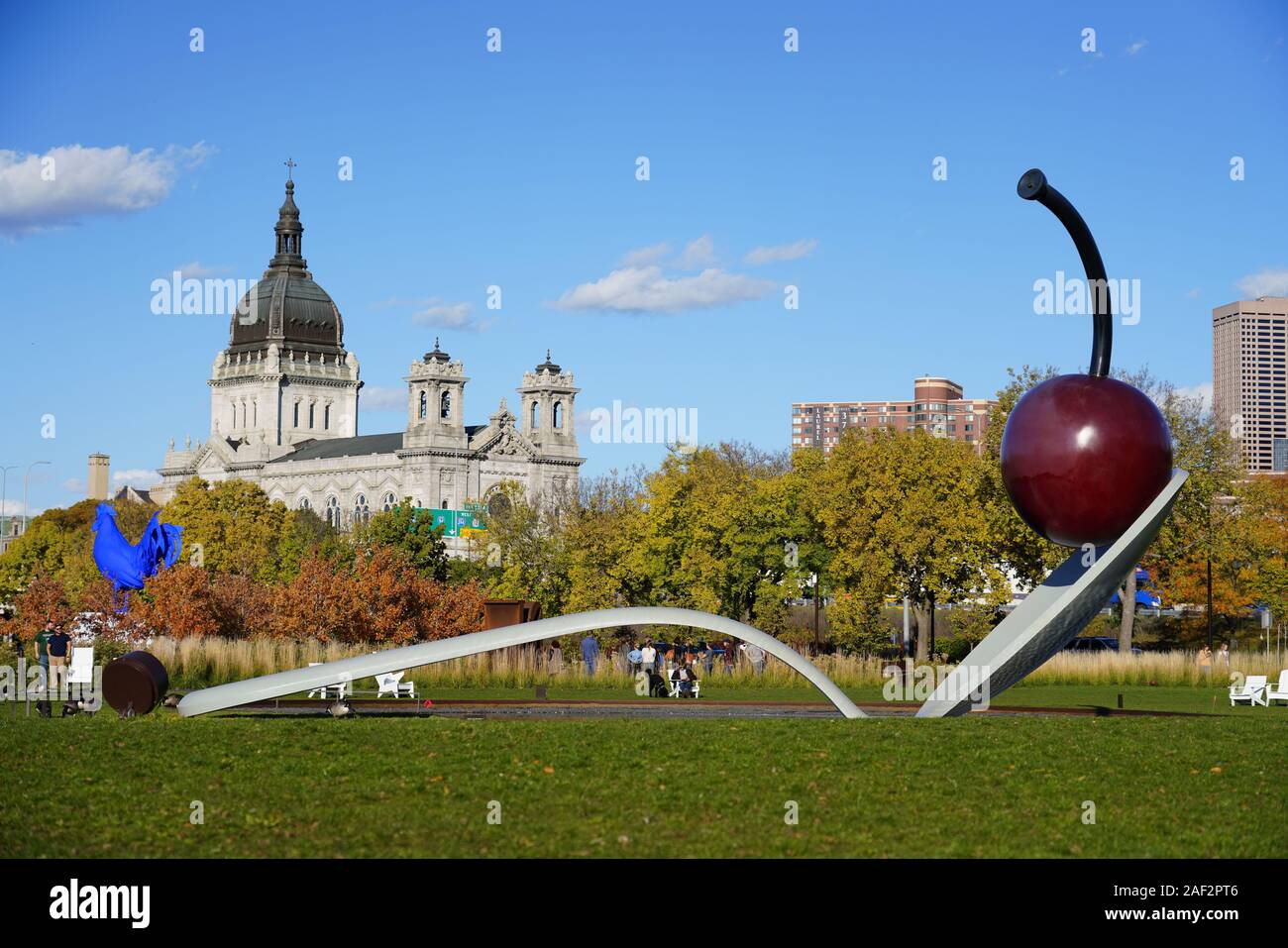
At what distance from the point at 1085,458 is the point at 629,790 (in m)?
7.12

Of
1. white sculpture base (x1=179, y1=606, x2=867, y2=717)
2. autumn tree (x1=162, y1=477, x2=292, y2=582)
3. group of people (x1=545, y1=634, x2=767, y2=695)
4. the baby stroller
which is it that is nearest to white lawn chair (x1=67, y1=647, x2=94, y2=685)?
white sculpture base (x1=179, y1=606, x2=867, y2=717)

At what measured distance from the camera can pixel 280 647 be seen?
3469 centimetres

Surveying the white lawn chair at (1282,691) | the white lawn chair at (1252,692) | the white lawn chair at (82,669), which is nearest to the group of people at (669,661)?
the white lawn chair at (1252,692)

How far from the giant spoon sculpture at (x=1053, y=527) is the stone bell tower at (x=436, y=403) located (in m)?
115

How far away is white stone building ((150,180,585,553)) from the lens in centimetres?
13575

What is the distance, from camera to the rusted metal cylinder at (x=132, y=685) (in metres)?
20.4

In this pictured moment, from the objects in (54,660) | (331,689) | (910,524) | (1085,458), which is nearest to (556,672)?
(331,689)

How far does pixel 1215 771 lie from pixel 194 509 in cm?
8137

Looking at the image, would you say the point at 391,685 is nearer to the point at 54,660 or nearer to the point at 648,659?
the point at 54,660

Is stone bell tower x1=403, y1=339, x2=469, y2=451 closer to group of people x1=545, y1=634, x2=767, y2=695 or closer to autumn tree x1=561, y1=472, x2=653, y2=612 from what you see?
autumn tree x1=561, y1=472, x2=653, y2=612
